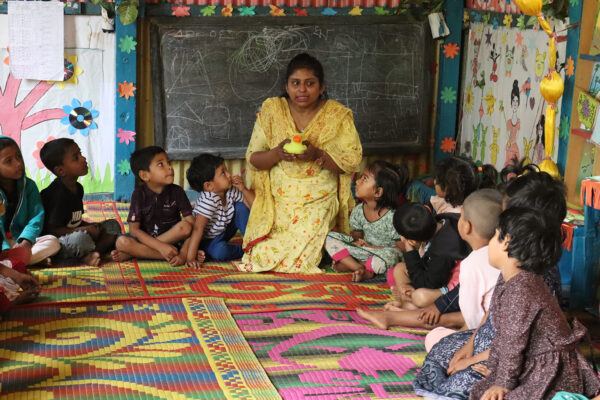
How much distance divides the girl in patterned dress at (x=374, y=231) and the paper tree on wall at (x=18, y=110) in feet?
8.67

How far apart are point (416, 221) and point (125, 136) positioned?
9.79ft

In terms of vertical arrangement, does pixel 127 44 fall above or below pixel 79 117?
above

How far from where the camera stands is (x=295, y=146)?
14.4 ft

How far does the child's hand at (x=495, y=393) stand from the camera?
251 cm

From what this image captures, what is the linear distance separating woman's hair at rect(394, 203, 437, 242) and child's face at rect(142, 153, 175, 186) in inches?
58.8

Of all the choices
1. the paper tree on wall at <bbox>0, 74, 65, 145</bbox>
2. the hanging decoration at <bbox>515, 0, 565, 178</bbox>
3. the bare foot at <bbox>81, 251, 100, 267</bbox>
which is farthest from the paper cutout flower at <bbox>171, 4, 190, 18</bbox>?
the hanging decoration at <bbox>515, 0, 565, 178</bbox>

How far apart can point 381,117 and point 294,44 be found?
917 mm

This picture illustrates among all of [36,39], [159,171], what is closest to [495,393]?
[159,171]

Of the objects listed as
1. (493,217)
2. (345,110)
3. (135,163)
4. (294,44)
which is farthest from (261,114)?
(493,217)

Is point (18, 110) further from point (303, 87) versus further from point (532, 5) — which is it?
point (532, 5)

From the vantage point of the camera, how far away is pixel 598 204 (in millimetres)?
3512

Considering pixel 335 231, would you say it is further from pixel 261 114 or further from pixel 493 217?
pixel 493 217

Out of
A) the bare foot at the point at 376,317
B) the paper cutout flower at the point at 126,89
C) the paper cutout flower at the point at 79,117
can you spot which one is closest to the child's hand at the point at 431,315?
the bare foot at the point at 376,317

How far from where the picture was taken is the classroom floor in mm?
2891
